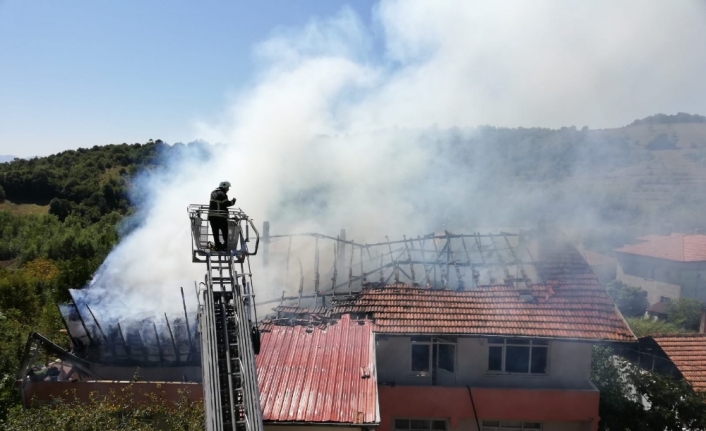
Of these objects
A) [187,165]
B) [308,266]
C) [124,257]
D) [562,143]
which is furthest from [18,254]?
[562,143]

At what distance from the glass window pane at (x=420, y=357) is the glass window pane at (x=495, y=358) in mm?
1292

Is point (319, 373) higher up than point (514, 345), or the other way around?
point (514, 345)

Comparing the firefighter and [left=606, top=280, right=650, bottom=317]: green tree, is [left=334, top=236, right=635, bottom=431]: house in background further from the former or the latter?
[left=606, top=280, right=650, bottom=317]: green tree

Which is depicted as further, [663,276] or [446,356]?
[663,276]

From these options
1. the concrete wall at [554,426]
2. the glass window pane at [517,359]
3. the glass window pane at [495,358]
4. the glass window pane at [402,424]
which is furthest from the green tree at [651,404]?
the glass window pane at [402,424]

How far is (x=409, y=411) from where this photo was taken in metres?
9.66

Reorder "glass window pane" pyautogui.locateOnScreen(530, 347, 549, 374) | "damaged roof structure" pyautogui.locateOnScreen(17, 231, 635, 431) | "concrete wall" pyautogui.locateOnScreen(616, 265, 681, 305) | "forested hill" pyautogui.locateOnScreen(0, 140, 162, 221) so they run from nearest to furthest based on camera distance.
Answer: "damaged roof structure" pyautogui.locateOnScreen(17, 231, 635, 431) → "glass window pane" pyautogui.locateOnScreen(530, 347, 549, 374) → "concrete wall" pyautogui.locateOnScreen(616, 265, 681, 305) → "forested hill" pyautogui.locateOnScreen(0, 140, 162, 221)

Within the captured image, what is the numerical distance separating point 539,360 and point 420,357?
246cm

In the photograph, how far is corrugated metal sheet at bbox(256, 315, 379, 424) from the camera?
26.8 ft

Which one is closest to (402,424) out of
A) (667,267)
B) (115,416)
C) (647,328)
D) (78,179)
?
(115,416)

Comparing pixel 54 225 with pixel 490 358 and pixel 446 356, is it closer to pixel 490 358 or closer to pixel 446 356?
pixel 446 356

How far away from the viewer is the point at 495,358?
10117mm

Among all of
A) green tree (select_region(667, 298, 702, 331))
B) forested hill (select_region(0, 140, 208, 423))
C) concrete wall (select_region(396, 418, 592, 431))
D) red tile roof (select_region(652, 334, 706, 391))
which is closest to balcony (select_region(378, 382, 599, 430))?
concrete wall (select_region(396, 418, 592, 431))

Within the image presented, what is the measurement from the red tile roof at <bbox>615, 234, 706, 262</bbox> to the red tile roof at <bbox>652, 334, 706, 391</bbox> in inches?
804
